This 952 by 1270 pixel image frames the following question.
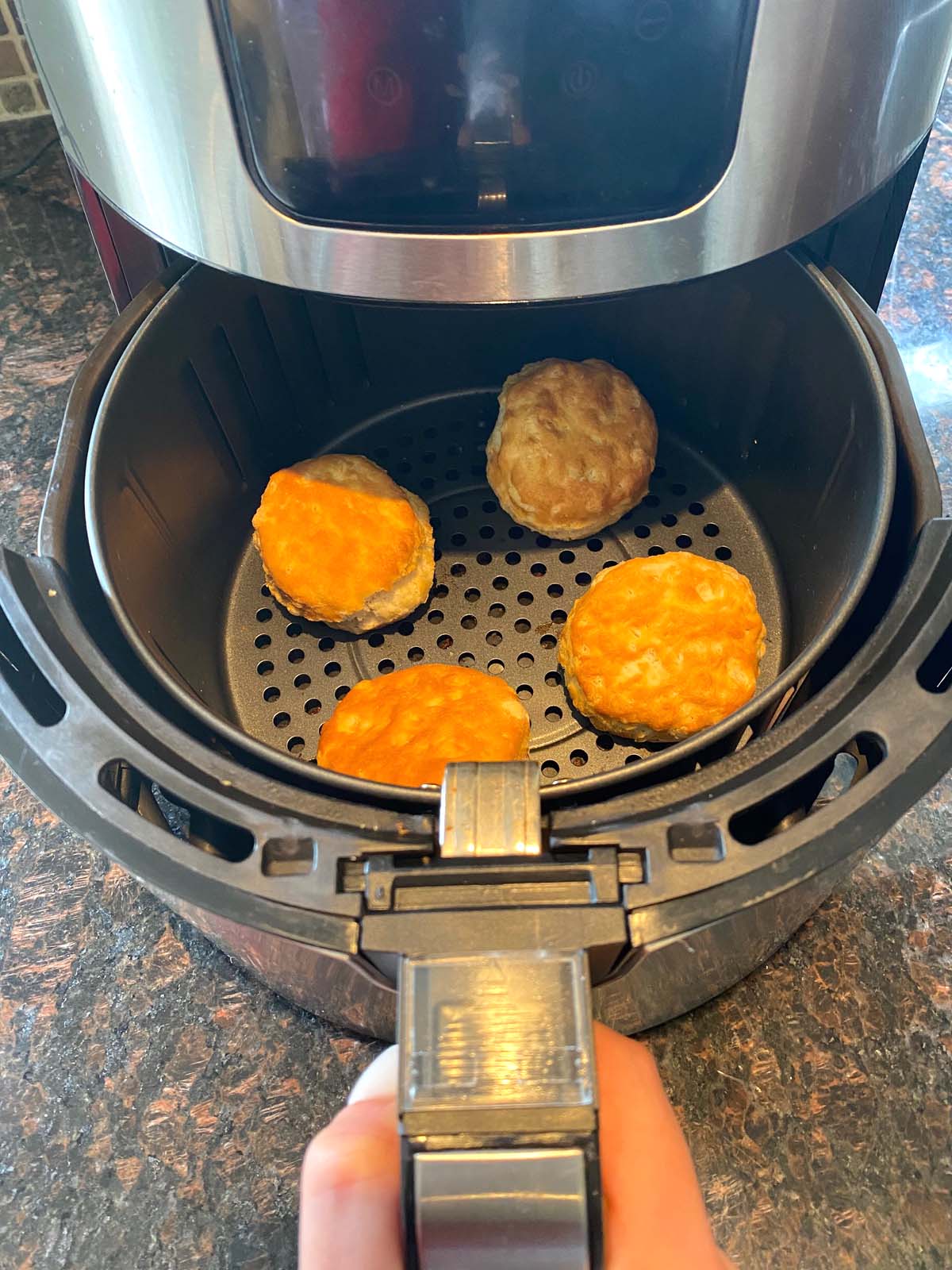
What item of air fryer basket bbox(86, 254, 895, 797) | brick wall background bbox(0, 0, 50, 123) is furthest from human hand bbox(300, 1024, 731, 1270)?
brick wall background bbox(0, 0, 50, 123)

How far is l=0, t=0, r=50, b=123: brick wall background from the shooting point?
98 centimetres

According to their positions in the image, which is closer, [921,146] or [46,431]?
[921,146]

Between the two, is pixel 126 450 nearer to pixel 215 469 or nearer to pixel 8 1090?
pixel 215 469

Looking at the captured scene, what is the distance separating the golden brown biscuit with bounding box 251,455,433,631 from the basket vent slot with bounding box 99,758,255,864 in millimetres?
231

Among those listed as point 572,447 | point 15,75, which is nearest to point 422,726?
point 572,447

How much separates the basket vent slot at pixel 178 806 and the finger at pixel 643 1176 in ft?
0.64

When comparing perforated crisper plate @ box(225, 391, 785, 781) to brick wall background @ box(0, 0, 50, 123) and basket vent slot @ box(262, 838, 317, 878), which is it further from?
brick wall background @ box(0, 0, 50, 123)

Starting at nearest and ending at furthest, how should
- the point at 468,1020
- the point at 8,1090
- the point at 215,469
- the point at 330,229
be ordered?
the point at 468,1020, the point at 330,229, the point at 8,1090, the point at 215,469

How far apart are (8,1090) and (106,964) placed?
0.28 feet

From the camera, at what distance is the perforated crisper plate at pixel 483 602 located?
0.70 m

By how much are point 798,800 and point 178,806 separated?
1.10 ft

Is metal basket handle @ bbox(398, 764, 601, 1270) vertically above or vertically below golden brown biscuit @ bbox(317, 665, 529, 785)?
above

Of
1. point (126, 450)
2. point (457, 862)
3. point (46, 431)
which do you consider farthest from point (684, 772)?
point (46, 431)

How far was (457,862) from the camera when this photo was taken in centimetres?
38
